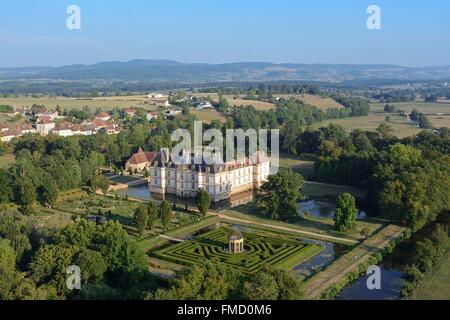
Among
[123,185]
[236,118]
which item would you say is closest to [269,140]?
[236,118]

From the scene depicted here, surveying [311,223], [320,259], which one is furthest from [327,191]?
[320,259]

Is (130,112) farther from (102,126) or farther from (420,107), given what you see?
(420,107)

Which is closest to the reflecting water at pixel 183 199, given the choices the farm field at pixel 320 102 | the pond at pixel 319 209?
the pond at pixel 319 209

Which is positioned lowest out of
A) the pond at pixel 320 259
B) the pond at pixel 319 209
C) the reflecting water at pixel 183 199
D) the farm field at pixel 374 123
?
the pond at pixel 320 259

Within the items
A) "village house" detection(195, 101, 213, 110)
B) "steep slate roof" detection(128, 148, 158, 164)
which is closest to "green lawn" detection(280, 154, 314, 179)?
"steep slate roof" detection(128, 148, 158, 164)

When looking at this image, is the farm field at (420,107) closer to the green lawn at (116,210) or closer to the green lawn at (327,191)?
the green lawn at (327,191)

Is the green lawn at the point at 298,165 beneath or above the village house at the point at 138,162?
beneath
